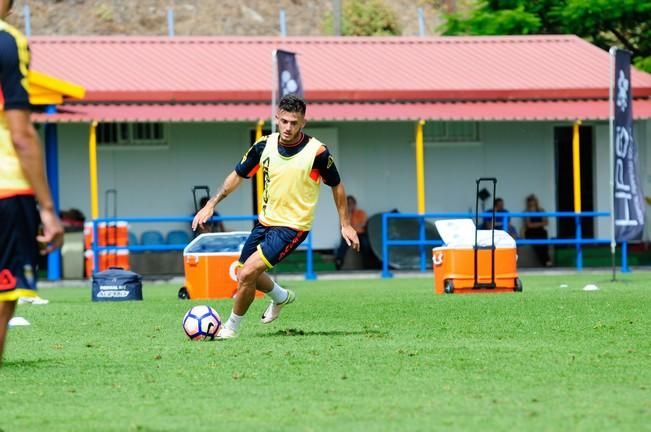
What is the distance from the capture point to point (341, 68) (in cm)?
3189

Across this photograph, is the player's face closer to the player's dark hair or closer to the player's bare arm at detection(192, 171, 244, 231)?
the player's dark hair

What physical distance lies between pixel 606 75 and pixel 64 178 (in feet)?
36.8

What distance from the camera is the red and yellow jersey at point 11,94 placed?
6828mm

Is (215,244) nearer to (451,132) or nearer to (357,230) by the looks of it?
(357,230)

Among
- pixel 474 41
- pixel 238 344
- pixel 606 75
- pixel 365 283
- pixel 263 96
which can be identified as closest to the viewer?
pixel 238 344

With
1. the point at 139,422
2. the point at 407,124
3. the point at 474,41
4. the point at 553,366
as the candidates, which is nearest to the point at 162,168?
the point at 407,124

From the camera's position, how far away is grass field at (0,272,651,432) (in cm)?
Answer: 773

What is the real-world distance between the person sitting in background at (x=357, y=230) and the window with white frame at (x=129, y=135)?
3987 millimetres

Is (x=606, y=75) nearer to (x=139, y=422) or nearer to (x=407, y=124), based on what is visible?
(x=407, y=124)

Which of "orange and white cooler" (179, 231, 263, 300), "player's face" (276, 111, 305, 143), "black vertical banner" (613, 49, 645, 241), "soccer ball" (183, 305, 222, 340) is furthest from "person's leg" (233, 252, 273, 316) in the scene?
"black vertical banner" (613, 49, 645, 241)

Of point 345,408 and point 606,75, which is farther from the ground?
point 606,75

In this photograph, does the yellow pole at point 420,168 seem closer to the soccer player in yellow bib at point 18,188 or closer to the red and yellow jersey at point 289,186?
the red and yellow jersey at point 289,186

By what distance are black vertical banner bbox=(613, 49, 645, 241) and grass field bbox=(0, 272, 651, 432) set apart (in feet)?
23.3

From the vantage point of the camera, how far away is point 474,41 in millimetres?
34219
